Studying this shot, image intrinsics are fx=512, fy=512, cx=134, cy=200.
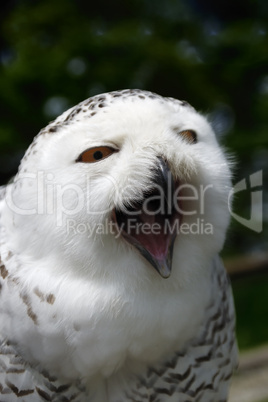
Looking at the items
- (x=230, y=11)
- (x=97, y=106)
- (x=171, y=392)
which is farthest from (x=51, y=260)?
(x=230, y=11)

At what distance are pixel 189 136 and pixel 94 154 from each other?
226 millimetres

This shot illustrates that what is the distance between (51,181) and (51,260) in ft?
0.61

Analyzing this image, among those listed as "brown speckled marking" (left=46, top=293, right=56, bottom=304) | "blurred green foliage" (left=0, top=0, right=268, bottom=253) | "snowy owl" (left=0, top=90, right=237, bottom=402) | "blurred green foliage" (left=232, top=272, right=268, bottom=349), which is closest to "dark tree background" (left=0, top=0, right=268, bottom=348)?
"blurred green foliage" (left=0, top=0, right=268, bottom=253)

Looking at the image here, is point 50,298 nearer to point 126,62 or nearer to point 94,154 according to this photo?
point 94,154

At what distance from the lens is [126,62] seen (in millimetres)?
4688

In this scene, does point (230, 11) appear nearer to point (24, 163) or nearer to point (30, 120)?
point (30, 120)

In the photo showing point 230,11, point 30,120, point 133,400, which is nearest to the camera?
point 133,400

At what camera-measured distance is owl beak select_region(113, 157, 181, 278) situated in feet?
3.71

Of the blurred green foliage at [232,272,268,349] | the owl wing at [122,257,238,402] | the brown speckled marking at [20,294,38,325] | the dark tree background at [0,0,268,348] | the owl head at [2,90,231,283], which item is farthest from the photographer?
the dark tree background at [0,0,268,348]

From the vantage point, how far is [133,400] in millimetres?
1318

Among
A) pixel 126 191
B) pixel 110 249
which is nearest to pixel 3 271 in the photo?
pixel 110 249

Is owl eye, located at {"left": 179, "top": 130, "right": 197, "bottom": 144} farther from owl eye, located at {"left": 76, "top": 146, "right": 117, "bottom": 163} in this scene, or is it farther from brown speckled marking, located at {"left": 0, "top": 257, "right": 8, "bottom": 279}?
brown speckled marking, located at {"left": 0, "top": 257, "right": 8, "bottom": 279}

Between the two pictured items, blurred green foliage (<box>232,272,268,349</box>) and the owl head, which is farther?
blurred green foliage (<box>232,272,268,349</box>)

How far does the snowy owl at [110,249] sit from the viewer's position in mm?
1096
